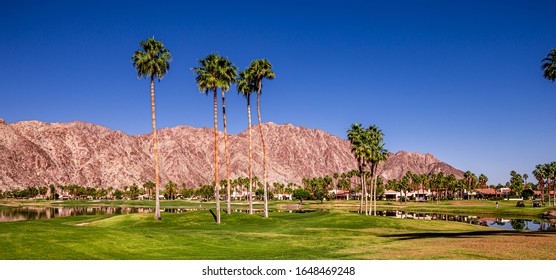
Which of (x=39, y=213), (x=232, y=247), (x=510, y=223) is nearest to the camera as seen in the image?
(x=232, y=247)

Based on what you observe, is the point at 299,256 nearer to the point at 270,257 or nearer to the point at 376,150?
the point at 270,257

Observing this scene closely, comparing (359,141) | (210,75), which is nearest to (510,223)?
(359,141)

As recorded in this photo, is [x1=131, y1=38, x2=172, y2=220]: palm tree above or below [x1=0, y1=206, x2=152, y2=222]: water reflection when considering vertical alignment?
above

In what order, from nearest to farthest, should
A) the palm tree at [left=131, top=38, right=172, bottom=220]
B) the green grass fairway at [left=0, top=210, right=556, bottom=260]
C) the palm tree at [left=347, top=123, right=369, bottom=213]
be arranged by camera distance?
the green grass fairway at [left=0, top=210, right=556, bottom=260] → the palm tree at [left=131, top=38, right=172, bottom=220] → the palm tree at [left=347, top=123, right=369, bottom=213]

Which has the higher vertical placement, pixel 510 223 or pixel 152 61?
pixel 152 61

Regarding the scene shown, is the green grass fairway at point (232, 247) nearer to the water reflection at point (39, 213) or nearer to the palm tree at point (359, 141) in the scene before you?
the palm tree at point (359, 141)

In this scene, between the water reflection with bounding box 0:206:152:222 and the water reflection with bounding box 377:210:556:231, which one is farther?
the water reflection with bounding box 0:206:152:222

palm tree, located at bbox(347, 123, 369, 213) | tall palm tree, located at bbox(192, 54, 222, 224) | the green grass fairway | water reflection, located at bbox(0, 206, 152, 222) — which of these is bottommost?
Result: water reflection, located at bbox(0, 206, 152, 222)

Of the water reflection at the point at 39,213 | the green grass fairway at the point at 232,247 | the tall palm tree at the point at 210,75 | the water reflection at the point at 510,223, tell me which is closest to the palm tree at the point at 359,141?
the water reflection at the point at 510,223

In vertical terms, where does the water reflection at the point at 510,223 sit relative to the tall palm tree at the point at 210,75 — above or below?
below

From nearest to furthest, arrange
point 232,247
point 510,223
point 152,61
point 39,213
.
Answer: point 232,247, point 152,61, point 510,223, point 39,213

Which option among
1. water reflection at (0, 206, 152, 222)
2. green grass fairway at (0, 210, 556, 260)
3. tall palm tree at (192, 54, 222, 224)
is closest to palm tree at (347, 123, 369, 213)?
tall palm tree at (192, 54, 222, 224)

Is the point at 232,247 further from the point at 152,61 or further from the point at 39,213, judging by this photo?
the point at 39,213

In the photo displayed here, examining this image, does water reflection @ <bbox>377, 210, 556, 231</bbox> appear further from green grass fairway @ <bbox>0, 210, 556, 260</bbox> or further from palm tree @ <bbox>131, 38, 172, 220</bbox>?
palm tree @ <bbox>131, 38, 172, 220</bbox>
